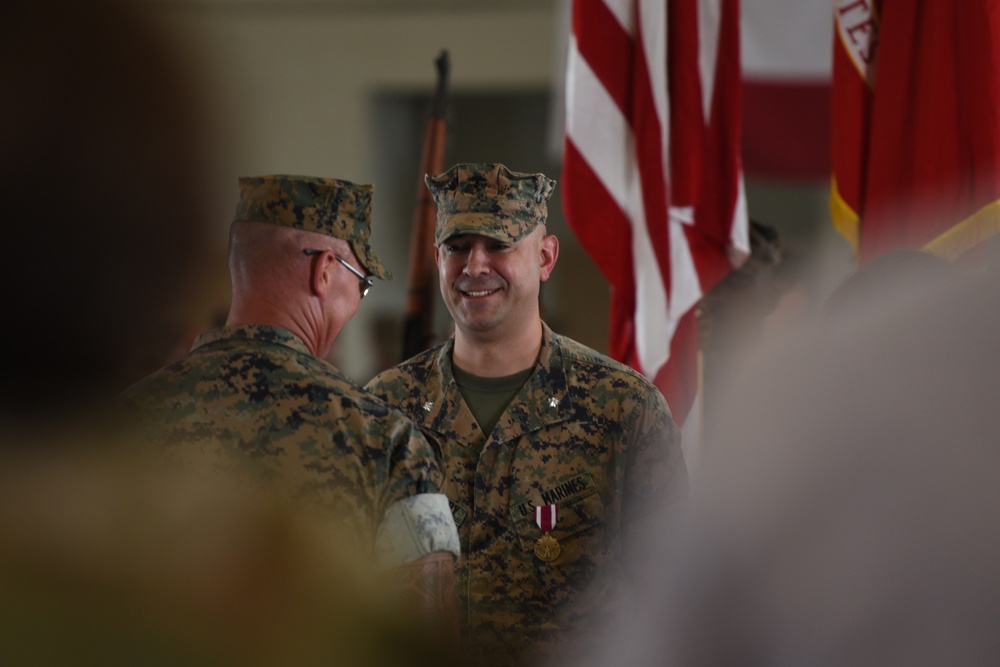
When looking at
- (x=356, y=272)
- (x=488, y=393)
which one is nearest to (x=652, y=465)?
(x=488, y=393)

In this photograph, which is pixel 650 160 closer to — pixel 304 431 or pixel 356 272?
pixel 356 272

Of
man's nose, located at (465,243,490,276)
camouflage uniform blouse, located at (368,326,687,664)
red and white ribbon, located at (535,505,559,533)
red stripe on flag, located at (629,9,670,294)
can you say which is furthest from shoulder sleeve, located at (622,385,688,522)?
red stripe on flag, located at (629,9,670,294)

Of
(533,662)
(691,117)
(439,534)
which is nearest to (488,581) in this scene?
(533,662)

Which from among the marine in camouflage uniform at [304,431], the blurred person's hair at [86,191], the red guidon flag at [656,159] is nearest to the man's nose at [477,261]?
the marine in camouflage uniform at [304,431]

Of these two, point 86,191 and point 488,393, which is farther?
point 488,393

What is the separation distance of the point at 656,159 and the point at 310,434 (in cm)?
155

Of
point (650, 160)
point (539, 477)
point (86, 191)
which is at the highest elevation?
point (650, 160)

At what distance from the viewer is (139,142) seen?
0.42 metres

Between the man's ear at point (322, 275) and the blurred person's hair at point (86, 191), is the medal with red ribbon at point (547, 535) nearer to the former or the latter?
the man's ear at point (322, 275)

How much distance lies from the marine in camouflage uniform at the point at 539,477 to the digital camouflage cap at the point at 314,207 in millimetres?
328

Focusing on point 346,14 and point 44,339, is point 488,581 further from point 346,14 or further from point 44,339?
point 346,14

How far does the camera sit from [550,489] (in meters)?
1.91

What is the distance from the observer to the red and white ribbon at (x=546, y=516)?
1.88 metres

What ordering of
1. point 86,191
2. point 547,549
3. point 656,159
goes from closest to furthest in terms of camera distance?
1. point 86,191
2. point 547,549
3. point 656,159
